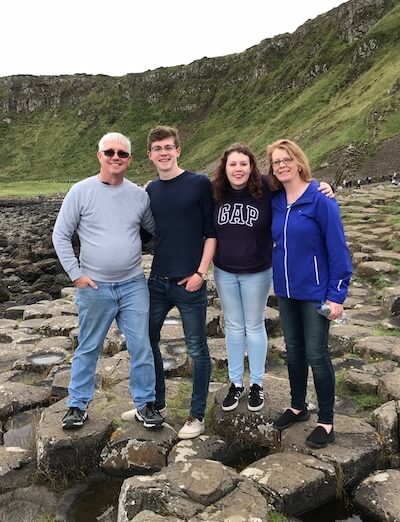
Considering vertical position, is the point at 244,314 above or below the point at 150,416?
above

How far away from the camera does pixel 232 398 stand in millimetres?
5500

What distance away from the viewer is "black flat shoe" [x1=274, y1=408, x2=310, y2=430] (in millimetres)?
5148

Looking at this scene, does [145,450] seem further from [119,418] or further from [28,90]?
[28,90]

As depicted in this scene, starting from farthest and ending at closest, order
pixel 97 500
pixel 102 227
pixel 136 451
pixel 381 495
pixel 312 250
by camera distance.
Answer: pixel 102 227 < pixel 136 451 < pixel 312 250 < pixel 97 500 < pixel 381 495

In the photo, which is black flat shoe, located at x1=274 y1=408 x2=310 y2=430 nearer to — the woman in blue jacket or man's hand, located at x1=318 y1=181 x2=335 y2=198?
the woman in blue jacket

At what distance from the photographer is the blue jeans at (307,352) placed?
484 cm

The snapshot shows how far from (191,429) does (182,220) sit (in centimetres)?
214

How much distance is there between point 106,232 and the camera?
16.9ft

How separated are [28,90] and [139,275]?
163m

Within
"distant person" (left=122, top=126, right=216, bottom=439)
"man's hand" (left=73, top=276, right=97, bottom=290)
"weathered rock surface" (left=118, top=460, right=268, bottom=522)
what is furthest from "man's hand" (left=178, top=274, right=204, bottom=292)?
"weathered rock surface" (left=118, top=460, right=268, bottom=522)

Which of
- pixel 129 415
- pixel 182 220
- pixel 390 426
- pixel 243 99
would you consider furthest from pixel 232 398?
pixel 243 99

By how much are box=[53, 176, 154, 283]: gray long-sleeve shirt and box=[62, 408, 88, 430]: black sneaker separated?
1.41 m

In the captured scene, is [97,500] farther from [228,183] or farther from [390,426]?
[228,183]

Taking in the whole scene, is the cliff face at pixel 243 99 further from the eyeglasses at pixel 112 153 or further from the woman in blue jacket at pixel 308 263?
the eyeglasses at pixel 112 153
